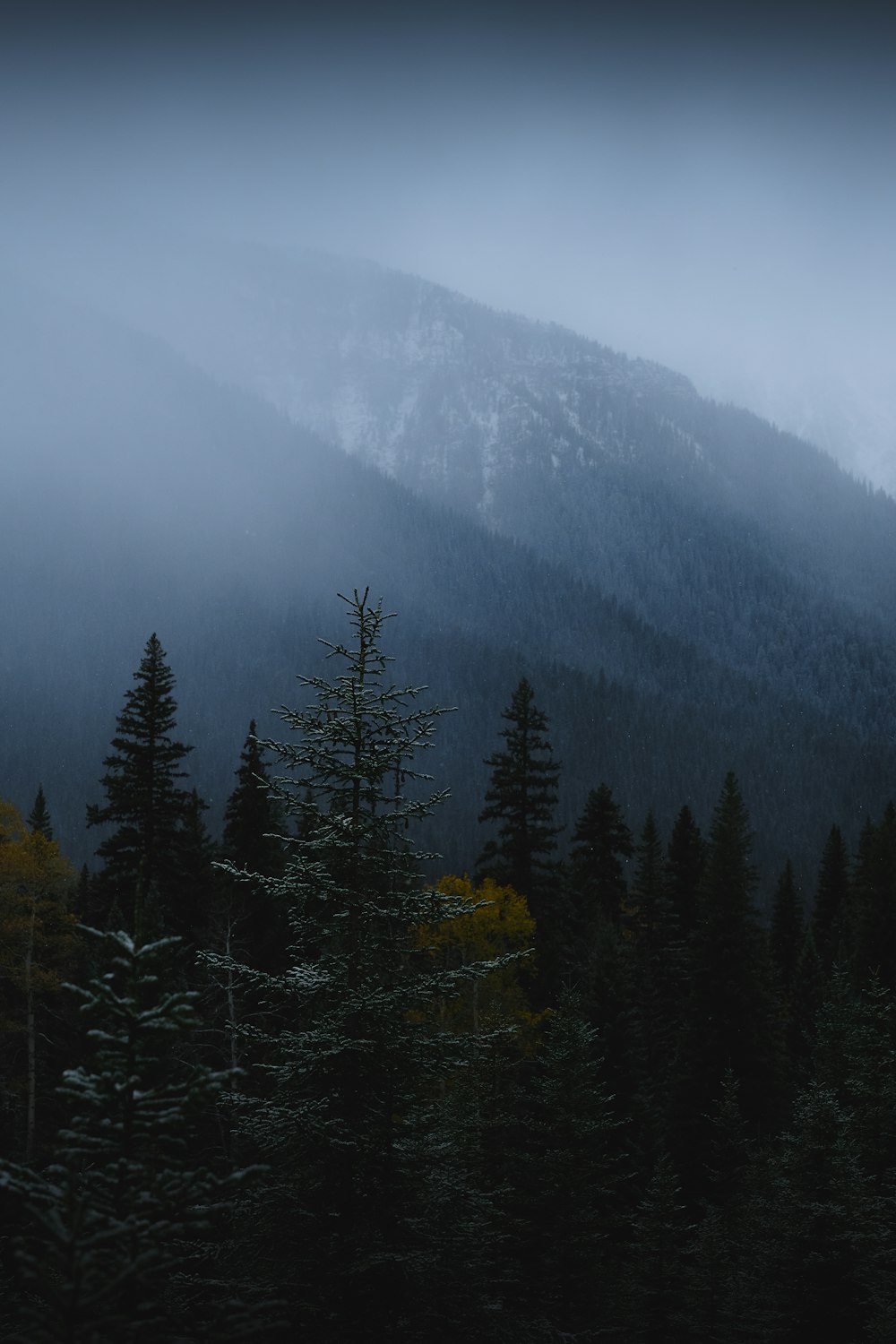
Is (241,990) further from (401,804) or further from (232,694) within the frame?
(232,694)

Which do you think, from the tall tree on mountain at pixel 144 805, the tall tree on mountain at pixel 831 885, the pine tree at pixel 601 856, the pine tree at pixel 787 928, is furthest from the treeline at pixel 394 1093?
the tall tree on mountain at pixel 831 885

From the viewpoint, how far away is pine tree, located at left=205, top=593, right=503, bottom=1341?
35.0ft

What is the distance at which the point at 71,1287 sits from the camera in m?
5.41

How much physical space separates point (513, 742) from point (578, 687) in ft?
480

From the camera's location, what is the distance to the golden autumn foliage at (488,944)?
33.1 metres

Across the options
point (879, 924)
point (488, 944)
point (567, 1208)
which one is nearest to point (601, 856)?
point (879, 924)

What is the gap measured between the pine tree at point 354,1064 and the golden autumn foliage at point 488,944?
19.6m

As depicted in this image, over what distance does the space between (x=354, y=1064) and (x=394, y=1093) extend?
664 mm

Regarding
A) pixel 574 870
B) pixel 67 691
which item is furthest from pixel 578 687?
pixel 574 870

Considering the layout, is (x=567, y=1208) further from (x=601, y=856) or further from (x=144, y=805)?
(x=601, y=856)

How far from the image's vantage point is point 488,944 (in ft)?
117

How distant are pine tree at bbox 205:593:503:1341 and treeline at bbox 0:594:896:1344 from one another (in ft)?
0.15

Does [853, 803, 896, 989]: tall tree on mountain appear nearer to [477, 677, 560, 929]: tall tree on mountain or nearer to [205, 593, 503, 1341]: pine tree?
[477, 677, 560, 929]: tall tree on mountain

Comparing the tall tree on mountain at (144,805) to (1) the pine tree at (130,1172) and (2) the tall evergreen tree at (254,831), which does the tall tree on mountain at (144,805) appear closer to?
(2) the tall evergreen tree at (254,831)
